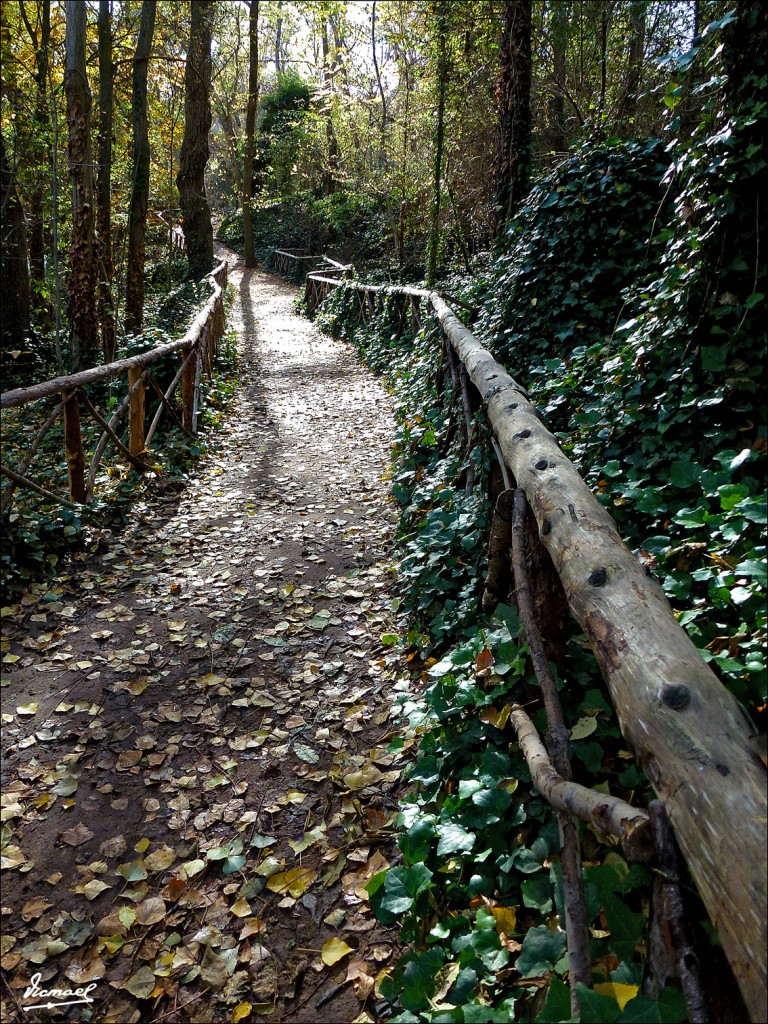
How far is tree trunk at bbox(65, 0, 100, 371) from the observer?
25.5 ft

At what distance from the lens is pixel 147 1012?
2.21m

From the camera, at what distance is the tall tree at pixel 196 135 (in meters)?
15.0

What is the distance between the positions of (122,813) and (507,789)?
1.76 metres

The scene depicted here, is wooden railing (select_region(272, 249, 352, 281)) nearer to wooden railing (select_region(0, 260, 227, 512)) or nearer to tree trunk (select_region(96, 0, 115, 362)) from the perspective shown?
tree trunk (select_region(96, 0, 115, 362))

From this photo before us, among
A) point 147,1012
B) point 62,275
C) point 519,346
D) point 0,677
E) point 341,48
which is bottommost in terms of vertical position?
point 147,1012

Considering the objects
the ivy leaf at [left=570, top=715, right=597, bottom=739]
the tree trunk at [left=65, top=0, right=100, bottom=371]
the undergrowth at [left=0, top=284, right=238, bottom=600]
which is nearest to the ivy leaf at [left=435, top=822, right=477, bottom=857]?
the ivy leaf at [left=570, top=715, right=597, bottom=739]

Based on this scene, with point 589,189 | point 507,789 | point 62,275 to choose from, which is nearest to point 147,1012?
point 507,789

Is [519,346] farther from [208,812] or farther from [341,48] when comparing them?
[341,48]

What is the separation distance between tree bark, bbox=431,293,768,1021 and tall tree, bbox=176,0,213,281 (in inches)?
625

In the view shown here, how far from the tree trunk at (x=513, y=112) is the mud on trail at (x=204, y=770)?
5095 mm

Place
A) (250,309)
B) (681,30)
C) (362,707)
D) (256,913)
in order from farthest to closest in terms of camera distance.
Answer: (250,309)
(681,30)
(362,707)
(256,913)

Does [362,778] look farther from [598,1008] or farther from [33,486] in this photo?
[33,486]

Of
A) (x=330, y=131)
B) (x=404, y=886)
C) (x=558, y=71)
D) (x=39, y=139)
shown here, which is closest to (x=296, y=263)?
(x=330, y=131)

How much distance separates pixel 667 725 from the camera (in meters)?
1.50
